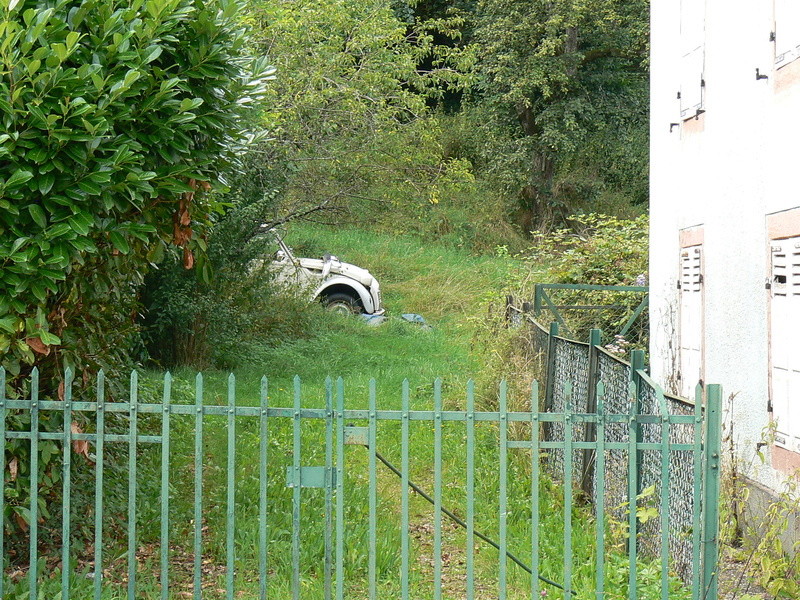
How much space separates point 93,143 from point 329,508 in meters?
2.09

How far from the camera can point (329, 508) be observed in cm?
469

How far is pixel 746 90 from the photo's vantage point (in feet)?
24.1

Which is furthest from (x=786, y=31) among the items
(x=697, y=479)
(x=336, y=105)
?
(x=336, y=105)

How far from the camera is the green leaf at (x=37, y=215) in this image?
471 centimetres

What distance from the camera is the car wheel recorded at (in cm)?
1952

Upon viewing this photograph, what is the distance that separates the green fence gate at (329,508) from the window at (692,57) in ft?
10.3

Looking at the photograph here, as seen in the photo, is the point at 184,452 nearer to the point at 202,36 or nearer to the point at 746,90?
the point at 202,36

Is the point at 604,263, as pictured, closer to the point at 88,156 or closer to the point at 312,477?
the point at 312,477

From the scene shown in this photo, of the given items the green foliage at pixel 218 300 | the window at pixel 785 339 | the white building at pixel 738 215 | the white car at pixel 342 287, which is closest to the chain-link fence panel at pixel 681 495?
the white building at pixel 738 215

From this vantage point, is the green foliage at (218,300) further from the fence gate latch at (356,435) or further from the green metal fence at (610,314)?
the fence gate latch at (356,435)

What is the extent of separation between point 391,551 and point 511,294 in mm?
6842

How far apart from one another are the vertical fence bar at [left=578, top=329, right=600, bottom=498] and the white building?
0.95 meters

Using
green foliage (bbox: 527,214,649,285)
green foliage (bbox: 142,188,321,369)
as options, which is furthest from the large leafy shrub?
green foliage (bbox: 527,214,649,285)

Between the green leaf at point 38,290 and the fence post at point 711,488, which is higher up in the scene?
the green leaf at point 38,290
